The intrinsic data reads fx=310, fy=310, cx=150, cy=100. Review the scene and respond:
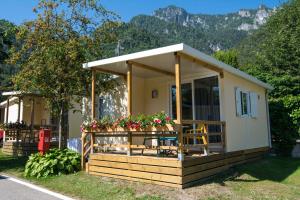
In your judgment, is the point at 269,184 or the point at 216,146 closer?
the point at 269,184

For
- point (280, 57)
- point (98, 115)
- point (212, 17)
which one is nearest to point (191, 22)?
point (212, 17)

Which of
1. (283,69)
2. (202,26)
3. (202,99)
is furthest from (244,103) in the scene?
(202,26)

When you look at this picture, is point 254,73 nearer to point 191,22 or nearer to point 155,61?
point 155,61

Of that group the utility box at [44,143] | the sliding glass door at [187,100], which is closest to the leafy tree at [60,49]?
the utility box at [44,143]

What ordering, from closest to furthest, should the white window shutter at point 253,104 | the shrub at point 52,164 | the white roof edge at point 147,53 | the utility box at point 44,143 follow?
the white roof edge at point 147,53, the shrub at point 52,164, the utility box at point 44,143, the white window shutter at point 253,104

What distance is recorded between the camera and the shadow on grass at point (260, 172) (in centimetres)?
805

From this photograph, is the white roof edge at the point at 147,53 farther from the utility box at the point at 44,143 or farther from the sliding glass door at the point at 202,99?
the sliding glass door at the point at 202,99

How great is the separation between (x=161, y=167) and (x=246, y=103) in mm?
5187

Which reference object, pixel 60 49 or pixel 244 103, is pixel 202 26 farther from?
pixel 60 49

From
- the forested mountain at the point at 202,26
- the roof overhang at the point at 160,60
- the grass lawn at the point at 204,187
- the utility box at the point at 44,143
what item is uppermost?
the forested mountain at the point at 202,26

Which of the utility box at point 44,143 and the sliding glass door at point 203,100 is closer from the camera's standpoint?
the utility box at point 44,143

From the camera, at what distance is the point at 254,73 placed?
1858cm

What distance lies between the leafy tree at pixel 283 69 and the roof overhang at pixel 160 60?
5128 millimetres

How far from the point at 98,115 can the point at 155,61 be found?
4.50 meters
